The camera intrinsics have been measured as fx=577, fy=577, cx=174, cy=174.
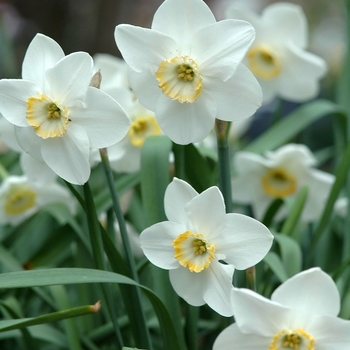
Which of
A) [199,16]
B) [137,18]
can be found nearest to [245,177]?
[199,16]

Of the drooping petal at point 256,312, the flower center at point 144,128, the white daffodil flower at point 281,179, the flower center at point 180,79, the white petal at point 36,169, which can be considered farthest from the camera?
the white daffodil flower at point 281,179

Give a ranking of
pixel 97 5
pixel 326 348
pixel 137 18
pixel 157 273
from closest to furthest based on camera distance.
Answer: pixel 326 348
pixel 157 273
pixel 97 5
pixel 137 18

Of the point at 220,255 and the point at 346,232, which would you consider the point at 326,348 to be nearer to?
the point at 220,255

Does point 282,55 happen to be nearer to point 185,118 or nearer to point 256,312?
point 185,118

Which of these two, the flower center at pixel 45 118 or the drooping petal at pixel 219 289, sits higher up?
the flower center at pixel 45 118

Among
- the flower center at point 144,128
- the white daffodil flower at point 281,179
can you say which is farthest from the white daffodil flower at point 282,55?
the flower center at point 144,128

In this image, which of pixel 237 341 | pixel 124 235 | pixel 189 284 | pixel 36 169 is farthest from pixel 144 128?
pixel 237 341

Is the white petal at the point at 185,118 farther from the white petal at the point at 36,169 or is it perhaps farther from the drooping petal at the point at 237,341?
the white petal at the point at 36,169
